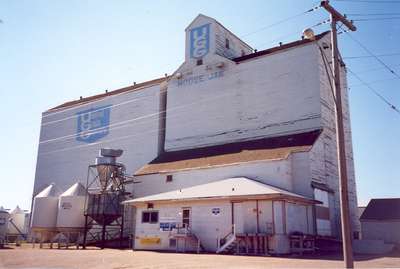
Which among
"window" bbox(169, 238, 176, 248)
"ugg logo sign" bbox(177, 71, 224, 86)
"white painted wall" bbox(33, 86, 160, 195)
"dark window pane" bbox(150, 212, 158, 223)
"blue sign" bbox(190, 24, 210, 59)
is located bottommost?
"window" bbox(169, 238, 176, 248)

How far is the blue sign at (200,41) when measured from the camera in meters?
42.2

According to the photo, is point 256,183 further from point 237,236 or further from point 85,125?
point 85,125

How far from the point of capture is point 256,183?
1089 inches

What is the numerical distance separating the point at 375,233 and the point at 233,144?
614 inches

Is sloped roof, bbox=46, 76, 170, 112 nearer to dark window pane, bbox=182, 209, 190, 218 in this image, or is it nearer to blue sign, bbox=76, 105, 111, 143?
blue sign, bbox=76, 105, 111, 143

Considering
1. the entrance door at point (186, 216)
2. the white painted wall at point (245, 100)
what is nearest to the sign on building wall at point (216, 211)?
the entrance door at point (186, 216)

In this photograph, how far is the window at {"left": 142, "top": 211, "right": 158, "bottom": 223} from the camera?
3041cm

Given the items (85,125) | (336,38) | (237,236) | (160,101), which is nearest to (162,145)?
(160,101)

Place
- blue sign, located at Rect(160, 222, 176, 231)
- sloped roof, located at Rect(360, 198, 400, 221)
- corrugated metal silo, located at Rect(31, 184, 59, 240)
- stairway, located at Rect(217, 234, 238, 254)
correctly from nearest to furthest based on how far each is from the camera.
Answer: stairway, located at Rect(217, 234, 238, 254)
blue sign, located at Rect(160, 222, 176, 231)
sloped roof, located at Rect(360, 198, 400, 221)
corrugated metal silo, located at Rect(31, 184, 59, 240)

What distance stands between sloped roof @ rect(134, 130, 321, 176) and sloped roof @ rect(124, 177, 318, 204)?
9.01 ft

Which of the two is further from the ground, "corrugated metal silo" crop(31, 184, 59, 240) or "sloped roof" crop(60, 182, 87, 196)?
"sloped roof" crop(60, 182, 87, 196)

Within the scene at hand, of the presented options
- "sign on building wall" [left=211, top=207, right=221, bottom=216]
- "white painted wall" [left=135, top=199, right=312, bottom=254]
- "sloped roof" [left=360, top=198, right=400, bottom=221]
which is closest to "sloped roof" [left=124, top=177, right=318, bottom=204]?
"white painted wall" [left=135, top=199, right=312, bottom=254]

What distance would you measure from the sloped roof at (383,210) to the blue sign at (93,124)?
31878 mm

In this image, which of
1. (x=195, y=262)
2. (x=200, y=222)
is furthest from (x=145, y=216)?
(x=195, y=262)
